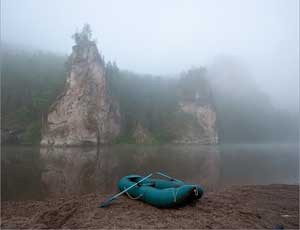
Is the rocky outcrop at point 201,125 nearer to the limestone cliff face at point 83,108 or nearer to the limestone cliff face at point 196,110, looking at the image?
the limestone cliff face at point 196,110

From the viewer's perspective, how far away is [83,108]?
55.2 m

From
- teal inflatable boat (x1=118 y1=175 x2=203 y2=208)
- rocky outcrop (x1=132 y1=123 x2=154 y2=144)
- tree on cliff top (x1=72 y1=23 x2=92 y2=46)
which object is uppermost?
tree on cliff top (x1=72 y1=23 x2=92 y2=46)

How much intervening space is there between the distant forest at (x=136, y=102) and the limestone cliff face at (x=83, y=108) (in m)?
4.32

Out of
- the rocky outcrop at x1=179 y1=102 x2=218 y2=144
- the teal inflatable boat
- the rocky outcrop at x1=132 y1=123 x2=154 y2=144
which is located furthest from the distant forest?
the teal inflatable boat

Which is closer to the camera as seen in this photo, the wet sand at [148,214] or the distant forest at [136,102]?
the wet sand at [148,214]

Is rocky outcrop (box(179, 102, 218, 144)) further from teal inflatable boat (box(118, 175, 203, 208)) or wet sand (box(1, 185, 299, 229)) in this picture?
teal inflatable boat (box(118, 175, 203, 208))

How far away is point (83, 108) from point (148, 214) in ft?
160

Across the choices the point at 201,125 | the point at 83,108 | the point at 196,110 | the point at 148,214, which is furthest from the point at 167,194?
the point at 196,110

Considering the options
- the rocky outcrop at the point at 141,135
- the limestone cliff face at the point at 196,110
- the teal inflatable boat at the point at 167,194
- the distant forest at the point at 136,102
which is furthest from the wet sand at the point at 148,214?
the limestone cliff face at the point at 196,110

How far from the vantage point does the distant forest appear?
186 feet

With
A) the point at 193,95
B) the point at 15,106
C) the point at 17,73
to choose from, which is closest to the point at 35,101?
the point at 15,106

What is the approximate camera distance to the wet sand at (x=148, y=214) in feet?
25.2

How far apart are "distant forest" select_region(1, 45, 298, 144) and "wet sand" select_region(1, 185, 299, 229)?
44.2 metres

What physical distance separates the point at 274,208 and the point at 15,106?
58917mm
